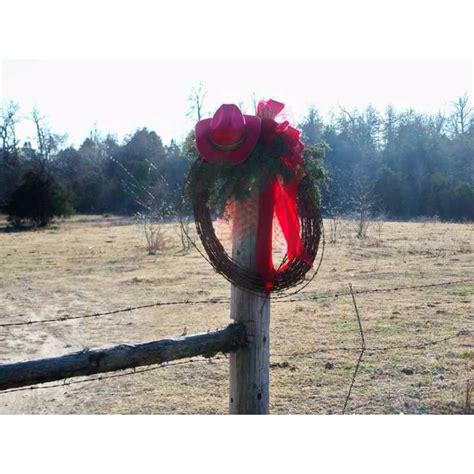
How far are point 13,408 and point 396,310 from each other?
167 inches

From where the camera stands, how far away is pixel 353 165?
72.4 ft

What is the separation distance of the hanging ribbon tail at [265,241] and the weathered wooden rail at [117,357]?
26cm

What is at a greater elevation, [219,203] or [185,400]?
[219,203]

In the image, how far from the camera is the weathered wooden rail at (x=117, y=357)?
1926 millimetres

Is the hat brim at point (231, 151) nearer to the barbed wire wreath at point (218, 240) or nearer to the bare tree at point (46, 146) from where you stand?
the barbed wire wreath at point (218, 240)

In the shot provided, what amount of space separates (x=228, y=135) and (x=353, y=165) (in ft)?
68.7

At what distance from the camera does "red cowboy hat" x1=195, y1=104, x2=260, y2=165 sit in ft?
6.39

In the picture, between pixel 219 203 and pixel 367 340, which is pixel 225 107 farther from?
pixel 367 340

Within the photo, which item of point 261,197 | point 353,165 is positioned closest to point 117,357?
point 261,197

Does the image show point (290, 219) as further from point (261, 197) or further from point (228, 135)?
point (228, 135)

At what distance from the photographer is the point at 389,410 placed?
3486mm

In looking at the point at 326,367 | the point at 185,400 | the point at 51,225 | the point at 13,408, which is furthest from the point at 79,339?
the point at 51,225

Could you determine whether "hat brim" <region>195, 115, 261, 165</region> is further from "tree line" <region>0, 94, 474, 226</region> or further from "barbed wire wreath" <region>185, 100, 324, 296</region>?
"tree line" <region>0, 94, 474, 226</region>

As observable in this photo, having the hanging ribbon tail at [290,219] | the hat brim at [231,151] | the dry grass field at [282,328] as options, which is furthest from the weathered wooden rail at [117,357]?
the dry grass field at [282,328]
